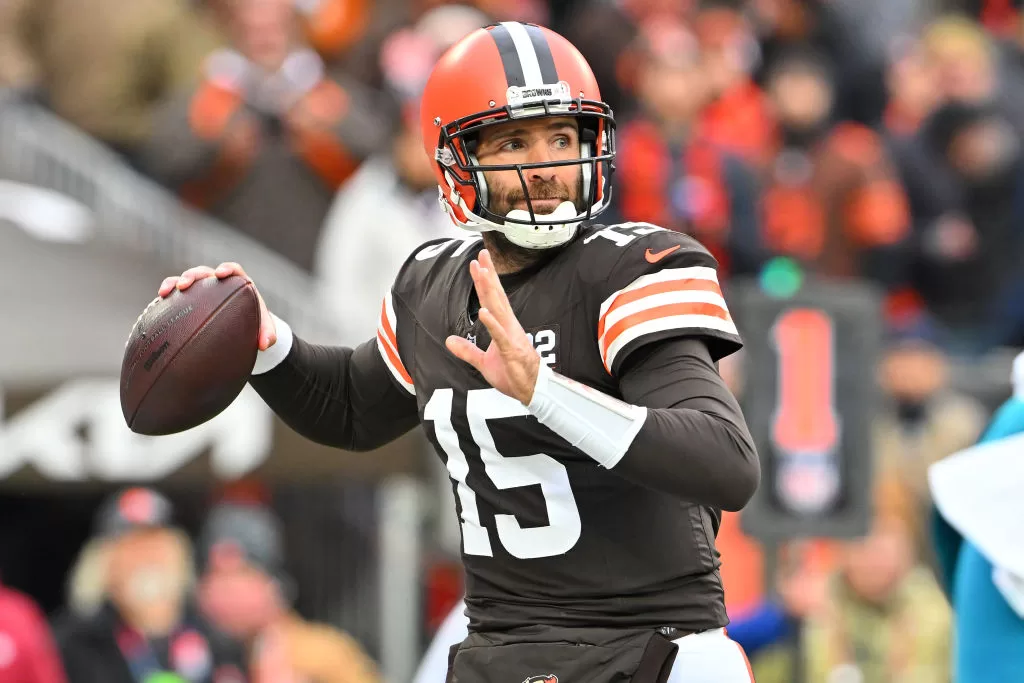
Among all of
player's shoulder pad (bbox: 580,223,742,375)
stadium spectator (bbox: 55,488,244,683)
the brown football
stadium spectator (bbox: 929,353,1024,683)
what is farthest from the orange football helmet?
stadium spectator (bbox: 55,488,244,683)

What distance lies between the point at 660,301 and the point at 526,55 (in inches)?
22.4

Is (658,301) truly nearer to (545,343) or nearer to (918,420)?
(545,343)

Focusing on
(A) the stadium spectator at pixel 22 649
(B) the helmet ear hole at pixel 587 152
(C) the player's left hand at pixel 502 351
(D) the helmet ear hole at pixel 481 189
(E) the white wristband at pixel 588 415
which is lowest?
(A) the stadium spectator at pixel 22 649

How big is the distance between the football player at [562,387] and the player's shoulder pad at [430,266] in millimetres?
66

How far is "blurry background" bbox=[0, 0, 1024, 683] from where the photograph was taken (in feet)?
18.7

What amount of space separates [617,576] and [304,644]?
3.66 m

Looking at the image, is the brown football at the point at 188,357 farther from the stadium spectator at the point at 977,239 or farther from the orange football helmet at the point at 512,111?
the stadium spectator at the point at 977,239

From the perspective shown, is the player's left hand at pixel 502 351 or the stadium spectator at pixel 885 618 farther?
the stadium spectator at pixel 885 618

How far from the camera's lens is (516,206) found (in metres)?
2.94

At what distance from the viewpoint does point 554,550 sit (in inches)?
114

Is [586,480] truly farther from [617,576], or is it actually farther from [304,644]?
[304,644]

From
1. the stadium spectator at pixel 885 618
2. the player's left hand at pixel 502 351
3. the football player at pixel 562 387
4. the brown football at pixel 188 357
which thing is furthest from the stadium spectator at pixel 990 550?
the stadium spectator at pixel 885 618

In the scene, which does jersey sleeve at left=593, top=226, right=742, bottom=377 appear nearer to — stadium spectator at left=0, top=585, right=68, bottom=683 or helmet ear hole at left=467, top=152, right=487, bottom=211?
helmet ear hole at left=467, top=152, right=487, bottom=211

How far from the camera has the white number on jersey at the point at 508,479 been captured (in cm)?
288
